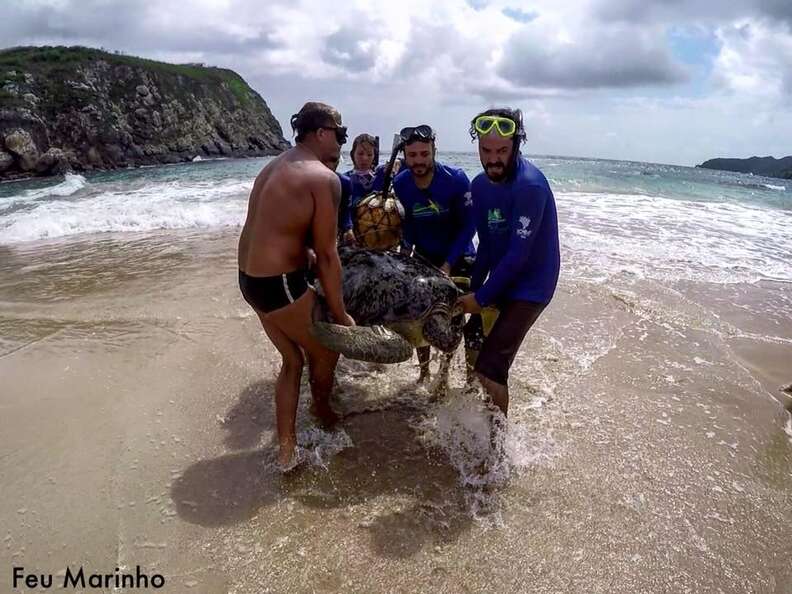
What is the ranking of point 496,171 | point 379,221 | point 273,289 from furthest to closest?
point 379,221 → point 496,171 → point 273,289

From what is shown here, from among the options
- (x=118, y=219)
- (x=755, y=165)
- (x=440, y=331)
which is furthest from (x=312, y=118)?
(x=755, y=165)

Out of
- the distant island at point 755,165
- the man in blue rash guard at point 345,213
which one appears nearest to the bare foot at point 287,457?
the man in blue rash guard at point 345,213

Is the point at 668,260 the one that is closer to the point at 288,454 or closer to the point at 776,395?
the point at 776,395

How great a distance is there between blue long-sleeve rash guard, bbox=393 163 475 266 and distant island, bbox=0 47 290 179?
36.1m

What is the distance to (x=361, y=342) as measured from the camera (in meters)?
2.63

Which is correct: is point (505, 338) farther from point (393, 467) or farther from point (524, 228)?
point (393, 467)

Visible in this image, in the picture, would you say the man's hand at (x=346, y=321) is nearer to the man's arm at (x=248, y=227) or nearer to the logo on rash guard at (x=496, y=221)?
the man's arm at (x=248, y=227)

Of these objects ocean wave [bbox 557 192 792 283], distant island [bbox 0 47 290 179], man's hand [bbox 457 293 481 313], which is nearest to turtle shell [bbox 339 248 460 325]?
man's hand [bbox 457 293 481 313]

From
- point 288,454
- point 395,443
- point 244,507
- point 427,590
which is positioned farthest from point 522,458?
point 244,507

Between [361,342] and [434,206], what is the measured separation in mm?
1406

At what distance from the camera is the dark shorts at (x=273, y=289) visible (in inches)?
102

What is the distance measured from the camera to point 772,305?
609 centimetres

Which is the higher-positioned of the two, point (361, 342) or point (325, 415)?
point (361, 342)

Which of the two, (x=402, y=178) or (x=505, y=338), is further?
(x=402, y=178)
